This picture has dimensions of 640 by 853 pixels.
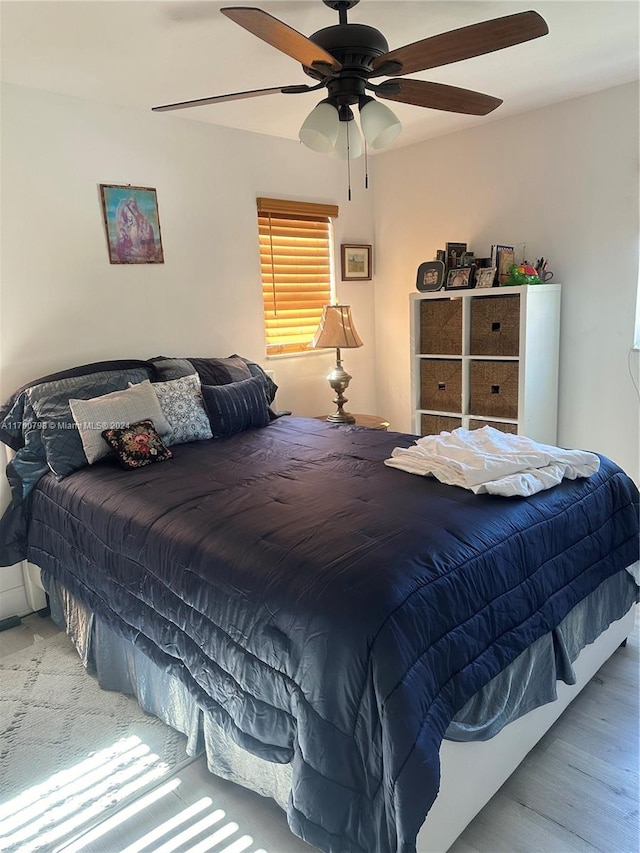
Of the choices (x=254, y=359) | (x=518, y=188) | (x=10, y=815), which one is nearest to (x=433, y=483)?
(x=10, y=815)

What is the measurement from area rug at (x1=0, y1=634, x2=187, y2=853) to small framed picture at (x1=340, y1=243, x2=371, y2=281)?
309cm

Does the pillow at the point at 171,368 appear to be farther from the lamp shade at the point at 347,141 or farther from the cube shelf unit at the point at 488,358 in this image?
the cube shelf unit at the point at 488,358

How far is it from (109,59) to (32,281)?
40.6 inches

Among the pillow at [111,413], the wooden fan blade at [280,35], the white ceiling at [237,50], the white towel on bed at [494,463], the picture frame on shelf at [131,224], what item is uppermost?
the white ceiling at [237,50]

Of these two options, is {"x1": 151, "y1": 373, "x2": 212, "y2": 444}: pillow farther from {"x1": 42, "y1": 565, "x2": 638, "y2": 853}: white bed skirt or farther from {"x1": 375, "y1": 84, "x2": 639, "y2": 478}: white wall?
{"x1": 375, "y1": 84, "x2": 639, "y2": 478}: white wall

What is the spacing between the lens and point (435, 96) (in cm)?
205

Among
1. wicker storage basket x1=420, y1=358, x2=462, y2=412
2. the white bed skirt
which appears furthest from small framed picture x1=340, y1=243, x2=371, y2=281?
the white bed skirt

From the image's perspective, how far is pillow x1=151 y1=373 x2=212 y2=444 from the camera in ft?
8.70

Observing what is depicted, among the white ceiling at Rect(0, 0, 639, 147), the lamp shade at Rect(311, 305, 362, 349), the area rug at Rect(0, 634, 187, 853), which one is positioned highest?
the white ceiling at Rect(0, 0, 639, 147)

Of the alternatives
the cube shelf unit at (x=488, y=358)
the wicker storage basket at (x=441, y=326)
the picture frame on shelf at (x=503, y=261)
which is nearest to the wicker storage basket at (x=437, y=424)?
the cube shelf unit at (x=488, y=358)

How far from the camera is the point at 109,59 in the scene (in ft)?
7.72

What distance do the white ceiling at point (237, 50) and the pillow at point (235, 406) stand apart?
4.66ft

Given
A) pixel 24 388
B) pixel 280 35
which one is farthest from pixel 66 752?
pixel 280 35

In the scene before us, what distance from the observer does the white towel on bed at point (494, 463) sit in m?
1.79
